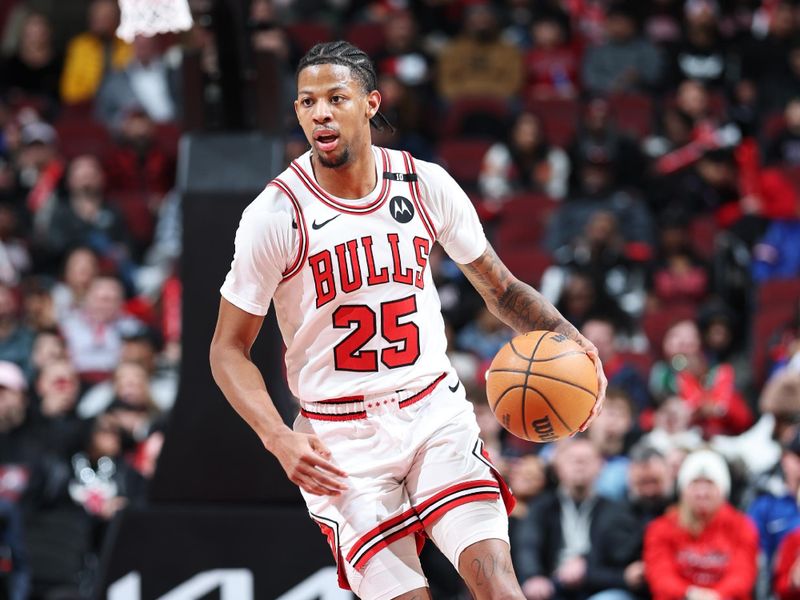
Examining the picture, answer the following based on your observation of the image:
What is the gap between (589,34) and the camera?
14586 millimetres

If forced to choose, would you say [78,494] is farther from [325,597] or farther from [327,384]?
[327,384]

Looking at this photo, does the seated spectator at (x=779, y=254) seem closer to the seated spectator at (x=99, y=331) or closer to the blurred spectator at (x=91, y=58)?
the seated spectator at (x=99, y=331)

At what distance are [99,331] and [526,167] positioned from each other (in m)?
4.27

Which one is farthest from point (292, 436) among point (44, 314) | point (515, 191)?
point (515, 191)

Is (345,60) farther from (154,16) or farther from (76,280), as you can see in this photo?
(76,280)

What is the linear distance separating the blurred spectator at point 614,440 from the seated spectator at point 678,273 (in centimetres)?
239

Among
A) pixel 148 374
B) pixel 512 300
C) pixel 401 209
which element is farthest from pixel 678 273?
pixel 401 209

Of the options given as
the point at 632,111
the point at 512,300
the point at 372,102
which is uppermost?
the point at 632,111

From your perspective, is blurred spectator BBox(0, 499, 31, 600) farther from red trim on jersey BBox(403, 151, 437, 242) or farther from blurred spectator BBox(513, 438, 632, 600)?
red trim on jersey BBox(403, 151, 437, 242)

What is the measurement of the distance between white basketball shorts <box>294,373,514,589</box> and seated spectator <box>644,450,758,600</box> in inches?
124

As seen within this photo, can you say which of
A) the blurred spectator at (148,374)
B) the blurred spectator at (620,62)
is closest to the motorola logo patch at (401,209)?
the blurred spectator at (148,374)

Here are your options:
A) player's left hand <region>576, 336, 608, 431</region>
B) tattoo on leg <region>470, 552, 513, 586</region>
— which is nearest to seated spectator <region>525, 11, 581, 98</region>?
player's left hand <region>576, 336, 608, 431</region>

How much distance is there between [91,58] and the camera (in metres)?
14.4

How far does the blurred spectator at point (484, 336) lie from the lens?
10.3m
